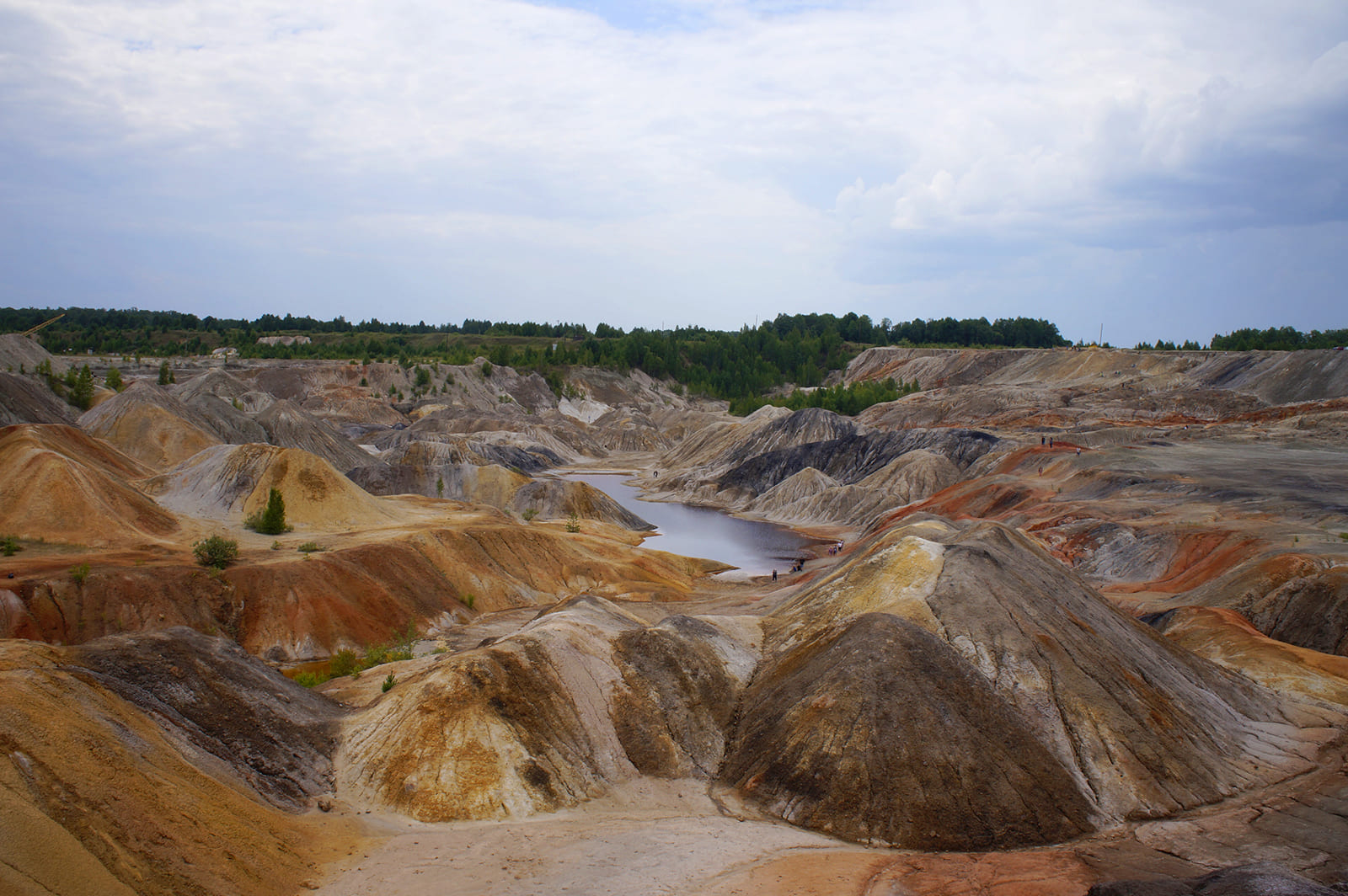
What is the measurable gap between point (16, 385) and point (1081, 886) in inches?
2551

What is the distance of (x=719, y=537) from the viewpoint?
64062 mm

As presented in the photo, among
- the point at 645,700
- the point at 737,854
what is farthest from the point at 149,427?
the point at 737,854

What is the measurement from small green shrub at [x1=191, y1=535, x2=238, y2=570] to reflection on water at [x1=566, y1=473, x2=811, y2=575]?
2751 cm

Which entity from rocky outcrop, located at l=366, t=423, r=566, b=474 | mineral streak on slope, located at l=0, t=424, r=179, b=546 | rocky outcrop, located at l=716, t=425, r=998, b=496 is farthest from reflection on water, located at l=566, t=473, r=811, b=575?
mineral streak on slope, located at l=0, t=424, r=179, b=546

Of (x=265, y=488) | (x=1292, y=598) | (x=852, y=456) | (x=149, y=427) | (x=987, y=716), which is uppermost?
(x=852, y=456)

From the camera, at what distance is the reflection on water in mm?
55219

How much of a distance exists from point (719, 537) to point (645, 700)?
140ft

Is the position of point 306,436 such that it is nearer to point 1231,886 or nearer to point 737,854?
point 737,854

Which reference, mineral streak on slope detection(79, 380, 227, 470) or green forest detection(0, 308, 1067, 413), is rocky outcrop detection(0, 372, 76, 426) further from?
green forest detection(0, 308, 1067, 413)

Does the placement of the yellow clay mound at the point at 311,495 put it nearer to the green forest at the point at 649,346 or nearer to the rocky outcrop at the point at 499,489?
the rocky outcrop at the point at 499,489

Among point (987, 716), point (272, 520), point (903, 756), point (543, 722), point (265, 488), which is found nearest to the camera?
point (903, 756)

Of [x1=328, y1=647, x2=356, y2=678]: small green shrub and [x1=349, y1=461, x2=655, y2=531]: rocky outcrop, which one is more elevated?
[x1=349, y1=461, x2=655, y2=531]: rocky outcrop

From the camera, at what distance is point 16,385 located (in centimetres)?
5628

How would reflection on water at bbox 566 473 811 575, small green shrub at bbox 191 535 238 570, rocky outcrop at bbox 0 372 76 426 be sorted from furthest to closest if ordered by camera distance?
1. reflection on water at bbox 566 473 811 575
2. rocky outcrop at bbox 0 372 76 426
3. small green shrub at bbox 191 535 238 570
